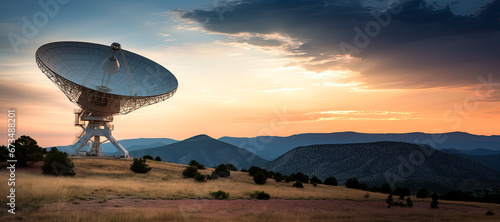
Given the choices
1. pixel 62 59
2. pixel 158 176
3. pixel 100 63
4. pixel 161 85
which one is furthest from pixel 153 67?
pixel 158 176

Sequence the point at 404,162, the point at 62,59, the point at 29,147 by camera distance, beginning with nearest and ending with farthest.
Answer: the point at 29,147 → the point at 62,59 → the point at 404,162

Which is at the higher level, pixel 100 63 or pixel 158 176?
Answer: pixel 100 63

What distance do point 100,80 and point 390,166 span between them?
362ft

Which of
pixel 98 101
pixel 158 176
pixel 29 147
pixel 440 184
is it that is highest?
pixel 98 101

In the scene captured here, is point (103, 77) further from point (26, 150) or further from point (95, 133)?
point (26, 150)

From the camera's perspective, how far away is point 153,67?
5394cm

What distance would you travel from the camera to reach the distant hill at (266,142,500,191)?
325 ft

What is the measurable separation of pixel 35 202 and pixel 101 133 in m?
38.1

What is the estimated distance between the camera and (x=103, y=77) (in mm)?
49312

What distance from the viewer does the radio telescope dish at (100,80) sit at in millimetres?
43969

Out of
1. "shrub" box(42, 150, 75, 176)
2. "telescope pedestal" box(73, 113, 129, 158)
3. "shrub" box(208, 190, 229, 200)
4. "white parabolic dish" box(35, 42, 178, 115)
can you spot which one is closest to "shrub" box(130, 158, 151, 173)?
"white parabolic dish" box(35, 42, 178, 115)

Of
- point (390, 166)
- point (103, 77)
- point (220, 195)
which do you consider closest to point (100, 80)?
point (103, 77)

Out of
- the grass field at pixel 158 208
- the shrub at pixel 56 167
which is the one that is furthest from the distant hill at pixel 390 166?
the shrub at pixel 56 167

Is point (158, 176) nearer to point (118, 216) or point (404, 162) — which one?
point (118, 216)
